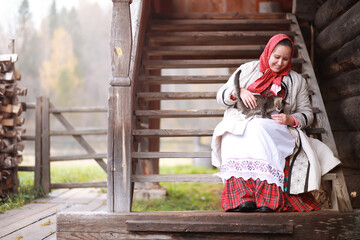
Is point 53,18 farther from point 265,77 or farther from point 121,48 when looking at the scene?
point 265,77

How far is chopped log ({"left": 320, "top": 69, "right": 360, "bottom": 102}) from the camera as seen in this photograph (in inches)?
144

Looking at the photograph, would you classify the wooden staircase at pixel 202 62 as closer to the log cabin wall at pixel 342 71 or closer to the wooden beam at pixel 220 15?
the wooden beam at pixel 220 15

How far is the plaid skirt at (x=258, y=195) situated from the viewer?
2.68 meters

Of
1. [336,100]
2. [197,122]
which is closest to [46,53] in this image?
[197,122]

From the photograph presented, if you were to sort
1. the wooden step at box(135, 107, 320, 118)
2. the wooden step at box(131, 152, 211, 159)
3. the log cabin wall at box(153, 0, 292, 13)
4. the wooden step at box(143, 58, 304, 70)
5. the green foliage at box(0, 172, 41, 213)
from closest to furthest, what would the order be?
1. the wooden step at box(131, 152, 211, 159)
2. the wooden step at box(135, 107, 320, 118)
3. the green foliage at box(0, 172, 41, 213)
4. the wooden step at box(143, 58, 304, 70)
5. the log cabin wall at box(153, 0, 292, 13)

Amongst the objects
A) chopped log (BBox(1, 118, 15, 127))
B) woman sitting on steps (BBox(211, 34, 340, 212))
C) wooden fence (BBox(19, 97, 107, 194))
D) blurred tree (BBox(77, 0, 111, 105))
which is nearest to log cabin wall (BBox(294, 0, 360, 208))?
woman sitting on steps (BBox(211, 34, 340, 212))

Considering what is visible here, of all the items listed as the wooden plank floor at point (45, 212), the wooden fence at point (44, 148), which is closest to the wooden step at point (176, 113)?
the wooden plank floor at point (45, 212)

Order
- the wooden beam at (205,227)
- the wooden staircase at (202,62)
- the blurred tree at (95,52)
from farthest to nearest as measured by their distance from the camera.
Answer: the blurred tree at (95,52)
the wooden staircase at (202,62)
the wooden beam at (205,227)

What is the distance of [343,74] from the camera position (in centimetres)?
400

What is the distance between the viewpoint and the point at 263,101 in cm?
297

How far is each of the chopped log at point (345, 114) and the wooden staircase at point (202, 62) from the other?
328mm

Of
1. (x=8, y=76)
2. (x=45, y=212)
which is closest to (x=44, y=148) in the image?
(x=8, y=76)

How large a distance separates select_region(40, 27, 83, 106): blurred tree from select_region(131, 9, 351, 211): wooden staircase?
17.6 m

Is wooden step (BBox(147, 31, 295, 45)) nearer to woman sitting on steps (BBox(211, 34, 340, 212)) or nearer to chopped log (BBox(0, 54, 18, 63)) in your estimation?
chopped log (BBox(0, 54, 18, 63))
